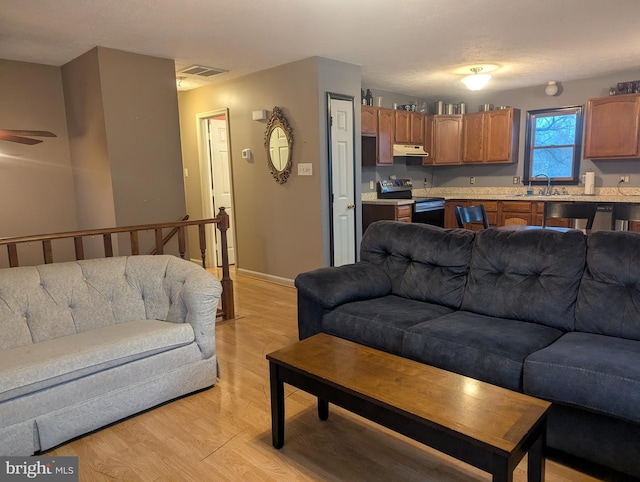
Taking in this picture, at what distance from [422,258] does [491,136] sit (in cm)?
436

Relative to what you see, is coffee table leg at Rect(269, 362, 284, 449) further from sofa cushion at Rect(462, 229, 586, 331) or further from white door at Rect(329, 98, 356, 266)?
white door at Rect(329, 98, 356, 266)

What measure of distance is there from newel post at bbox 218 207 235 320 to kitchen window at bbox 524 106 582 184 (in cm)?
491

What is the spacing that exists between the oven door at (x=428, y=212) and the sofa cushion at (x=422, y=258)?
110 inches

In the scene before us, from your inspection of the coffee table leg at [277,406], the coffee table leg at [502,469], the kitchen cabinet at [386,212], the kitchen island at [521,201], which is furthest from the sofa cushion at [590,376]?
the kitchen island at [521,201]

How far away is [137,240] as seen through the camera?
3436 millimetres

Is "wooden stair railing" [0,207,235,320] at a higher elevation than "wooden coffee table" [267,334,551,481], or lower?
higher

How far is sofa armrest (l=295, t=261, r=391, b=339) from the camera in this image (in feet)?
9.17

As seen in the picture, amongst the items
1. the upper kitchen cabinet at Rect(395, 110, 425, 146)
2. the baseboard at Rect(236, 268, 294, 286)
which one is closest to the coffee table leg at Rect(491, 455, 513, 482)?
the baseboard at Rect(236, 268, 294, 286)

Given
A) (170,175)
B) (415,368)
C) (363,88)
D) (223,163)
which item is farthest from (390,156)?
(415,368)

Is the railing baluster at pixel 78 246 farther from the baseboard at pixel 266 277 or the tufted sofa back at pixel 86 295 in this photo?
the baseboard at pixel 266 277

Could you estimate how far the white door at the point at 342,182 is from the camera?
4.70 meters

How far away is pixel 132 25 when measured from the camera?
11.1 feet

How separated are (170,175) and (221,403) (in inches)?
110

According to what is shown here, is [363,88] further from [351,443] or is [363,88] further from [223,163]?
[351,443]
